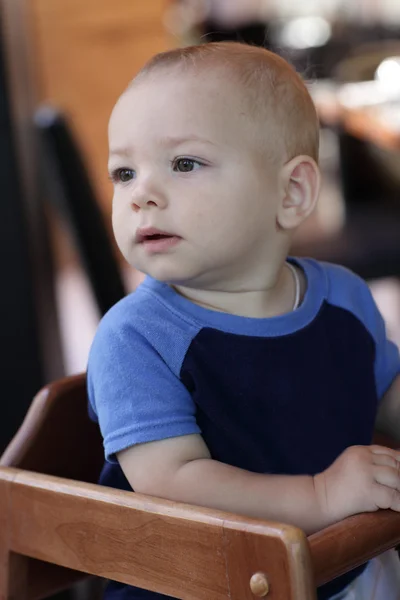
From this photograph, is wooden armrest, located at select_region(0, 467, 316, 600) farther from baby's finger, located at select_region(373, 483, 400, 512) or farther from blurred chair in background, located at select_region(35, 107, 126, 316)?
blurred chair in background, located at select_region(35, 107, 126, 316)

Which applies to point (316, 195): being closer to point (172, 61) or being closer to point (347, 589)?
point (172, 61)

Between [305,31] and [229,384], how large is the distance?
5.19m

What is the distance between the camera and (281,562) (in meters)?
0.74

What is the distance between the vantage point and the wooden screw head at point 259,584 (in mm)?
761

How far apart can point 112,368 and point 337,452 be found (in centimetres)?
26

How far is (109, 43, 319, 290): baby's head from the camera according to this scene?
927mm

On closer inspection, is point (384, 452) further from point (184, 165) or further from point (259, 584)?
point (184, 165)

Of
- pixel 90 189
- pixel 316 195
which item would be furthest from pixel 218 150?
pixel 90 189

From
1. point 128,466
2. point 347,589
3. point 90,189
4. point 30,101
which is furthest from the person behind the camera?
point 30,101

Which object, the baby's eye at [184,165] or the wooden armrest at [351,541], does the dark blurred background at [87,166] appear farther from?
the wooden armrest at [351,541]

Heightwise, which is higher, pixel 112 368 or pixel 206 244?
pixel 206 244

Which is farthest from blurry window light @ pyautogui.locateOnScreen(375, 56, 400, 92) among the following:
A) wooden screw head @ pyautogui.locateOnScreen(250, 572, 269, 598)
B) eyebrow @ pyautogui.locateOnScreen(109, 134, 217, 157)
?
wooden screw head @ pyautogui.locateOnScreen(250, 572, 269, 598)

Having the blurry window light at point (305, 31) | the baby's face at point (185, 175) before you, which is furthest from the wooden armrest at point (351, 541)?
the blurry window light at point (305, 31)

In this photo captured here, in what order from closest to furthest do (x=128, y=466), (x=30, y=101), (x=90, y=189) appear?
(x=128, y=466), (x=90, y=189), (x=30, y=101)
